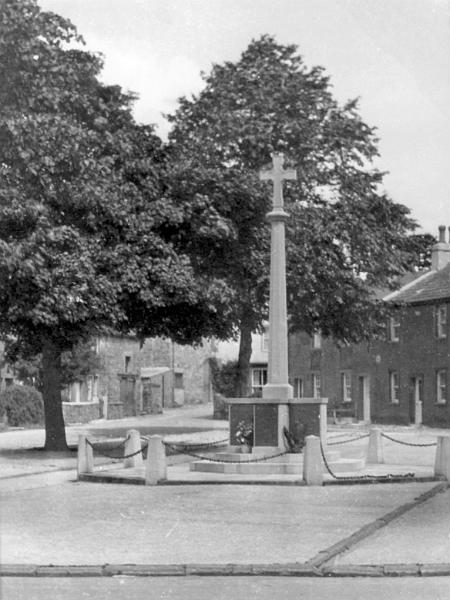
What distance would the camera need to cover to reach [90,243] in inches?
1053

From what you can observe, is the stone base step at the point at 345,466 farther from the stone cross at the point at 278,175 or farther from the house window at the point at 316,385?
the house window at the point at 316,385

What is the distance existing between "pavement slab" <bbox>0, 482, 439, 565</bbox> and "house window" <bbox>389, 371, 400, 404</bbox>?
33133 mm

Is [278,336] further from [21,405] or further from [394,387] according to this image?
[394,387]

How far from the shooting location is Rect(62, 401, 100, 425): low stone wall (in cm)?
4922

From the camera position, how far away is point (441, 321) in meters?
49.0

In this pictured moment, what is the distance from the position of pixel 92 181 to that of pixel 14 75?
10.0 ft

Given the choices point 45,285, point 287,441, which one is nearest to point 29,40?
point 45,285

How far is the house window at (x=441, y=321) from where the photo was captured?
48.7 m

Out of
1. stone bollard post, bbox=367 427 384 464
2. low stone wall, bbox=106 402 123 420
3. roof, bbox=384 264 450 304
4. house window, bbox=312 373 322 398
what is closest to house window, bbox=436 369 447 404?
roof, bbox=384 264 450 304

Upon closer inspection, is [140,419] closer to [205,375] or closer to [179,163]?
[205,375]

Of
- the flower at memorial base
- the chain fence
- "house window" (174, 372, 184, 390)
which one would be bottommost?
the chain fence

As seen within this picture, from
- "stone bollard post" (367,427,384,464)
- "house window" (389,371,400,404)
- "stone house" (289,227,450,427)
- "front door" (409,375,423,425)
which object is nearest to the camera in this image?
"stone bollard post" (367,427,384,464)

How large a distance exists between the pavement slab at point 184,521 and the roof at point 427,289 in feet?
101

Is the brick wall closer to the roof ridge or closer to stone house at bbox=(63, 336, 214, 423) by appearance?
the roof ridge
